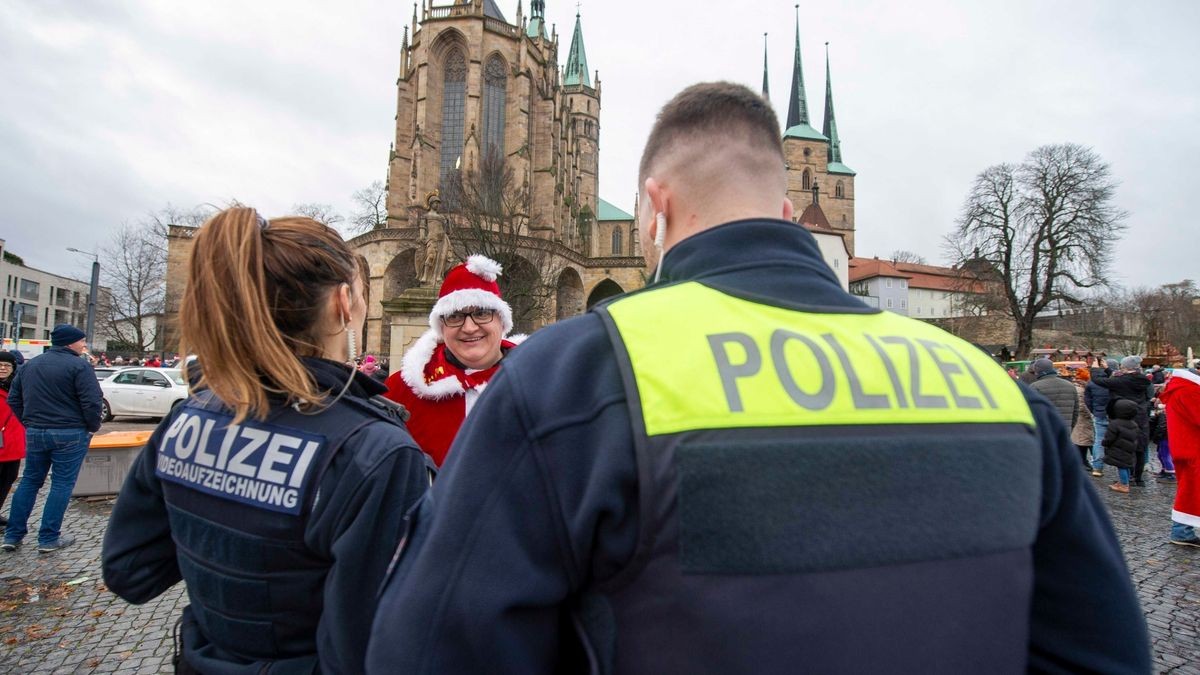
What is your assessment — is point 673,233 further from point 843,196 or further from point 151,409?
point 843,196

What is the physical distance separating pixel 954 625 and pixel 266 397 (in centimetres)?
144

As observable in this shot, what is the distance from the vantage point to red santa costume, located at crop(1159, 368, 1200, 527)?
5.87m

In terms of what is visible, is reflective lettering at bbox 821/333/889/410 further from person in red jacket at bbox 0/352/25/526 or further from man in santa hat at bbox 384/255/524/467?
person in red jacket at bbox 0/352/25/526

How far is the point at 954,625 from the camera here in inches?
36.1

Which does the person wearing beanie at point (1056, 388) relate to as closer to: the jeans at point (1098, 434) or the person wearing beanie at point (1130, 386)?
the person wearing beanie at point (1130, 386)

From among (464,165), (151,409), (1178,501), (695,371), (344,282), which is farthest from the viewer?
(464,165)

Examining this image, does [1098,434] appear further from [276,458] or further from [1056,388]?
[276,458]

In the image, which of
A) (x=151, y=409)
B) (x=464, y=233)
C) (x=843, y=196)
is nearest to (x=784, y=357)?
(x=151, y=409)

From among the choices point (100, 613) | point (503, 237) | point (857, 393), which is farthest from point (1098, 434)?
point (503, 237)

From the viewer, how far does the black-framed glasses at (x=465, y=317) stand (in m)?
3.70

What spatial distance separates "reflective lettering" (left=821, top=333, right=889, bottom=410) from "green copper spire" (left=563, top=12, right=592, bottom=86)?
63182 millimetres

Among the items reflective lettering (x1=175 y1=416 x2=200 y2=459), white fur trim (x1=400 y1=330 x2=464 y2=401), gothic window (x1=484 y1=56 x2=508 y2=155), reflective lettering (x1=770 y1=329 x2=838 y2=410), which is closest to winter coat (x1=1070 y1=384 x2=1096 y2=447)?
white fur trim (x1=400 y1=330 x2=464 y2=401)

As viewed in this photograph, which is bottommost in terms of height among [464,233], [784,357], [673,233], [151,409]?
[151,409]

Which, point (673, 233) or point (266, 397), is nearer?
point (673, 233)
